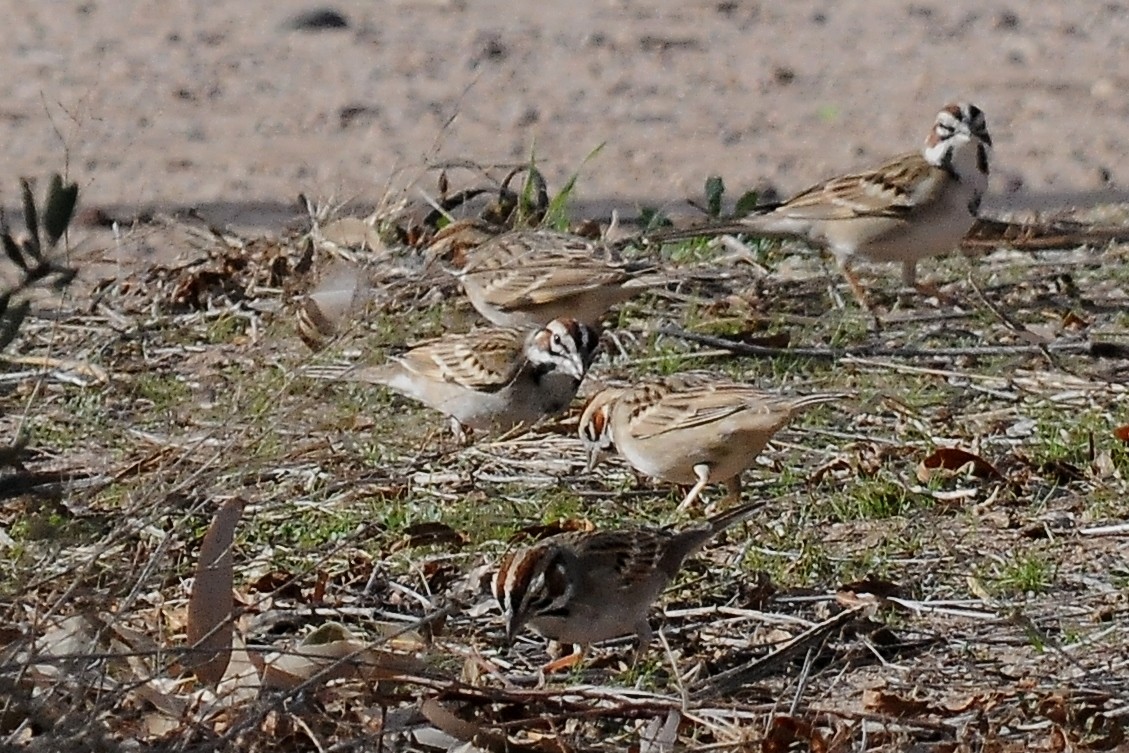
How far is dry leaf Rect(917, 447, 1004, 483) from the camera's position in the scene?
279 inches

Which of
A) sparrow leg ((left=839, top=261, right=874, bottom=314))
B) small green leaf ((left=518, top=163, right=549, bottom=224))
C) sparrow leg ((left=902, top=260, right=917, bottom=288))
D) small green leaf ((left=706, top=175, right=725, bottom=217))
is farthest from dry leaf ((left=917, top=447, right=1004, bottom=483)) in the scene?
small green leaf ((left=518, top=163, right=549, bottom=224))

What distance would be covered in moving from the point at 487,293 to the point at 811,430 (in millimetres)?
2002

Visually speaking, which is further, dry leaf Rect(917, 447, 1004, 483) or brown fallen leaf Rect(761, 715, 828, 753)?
dry leaf Rect(917, 447, 1004, 483)

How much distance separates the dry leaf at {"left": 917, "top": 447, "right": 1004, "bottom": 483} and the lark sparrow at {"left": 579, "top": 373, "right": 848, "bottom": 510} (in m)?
0.40

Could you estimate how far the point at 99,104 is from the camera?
45.0ft

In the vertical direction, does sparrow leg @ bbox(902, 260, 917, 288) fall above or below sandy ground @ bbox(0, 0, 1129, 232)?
above

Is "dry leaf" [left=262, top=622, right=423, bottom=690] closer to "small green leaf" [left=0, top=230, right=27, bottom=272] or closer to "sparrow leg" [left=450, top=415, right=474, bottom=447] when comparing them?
"small green leaf" [left=0, top=230, right=27, bottom=272]

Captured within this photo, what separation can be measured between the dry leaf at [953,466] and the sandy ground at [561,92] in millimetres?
4379

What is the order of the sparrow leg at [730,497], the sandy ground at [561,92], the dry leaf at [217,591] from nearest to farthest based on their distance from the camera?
the dry leaf at [217,591] < the sparrow leg at [730,497] < the sandy ground at [561,92]

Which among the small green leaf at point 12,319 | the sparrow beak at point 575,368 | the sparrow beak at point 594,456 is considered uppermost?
the small green leaf at point 12,319

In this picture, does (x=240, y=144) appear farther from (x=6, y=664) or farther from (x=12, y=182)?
(x=6, y=664)

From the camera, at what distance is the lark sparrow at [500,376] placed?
7906 mm

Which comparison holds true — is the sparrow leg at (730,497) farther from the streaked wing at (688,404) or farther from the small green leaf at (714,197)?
the small green leaf at (714,197)

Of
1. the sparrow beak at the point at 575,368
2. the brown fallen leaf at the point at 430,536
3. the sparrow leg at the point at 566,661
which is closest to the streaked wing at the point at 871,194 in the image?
the sparrow beak at the point at 575,368
